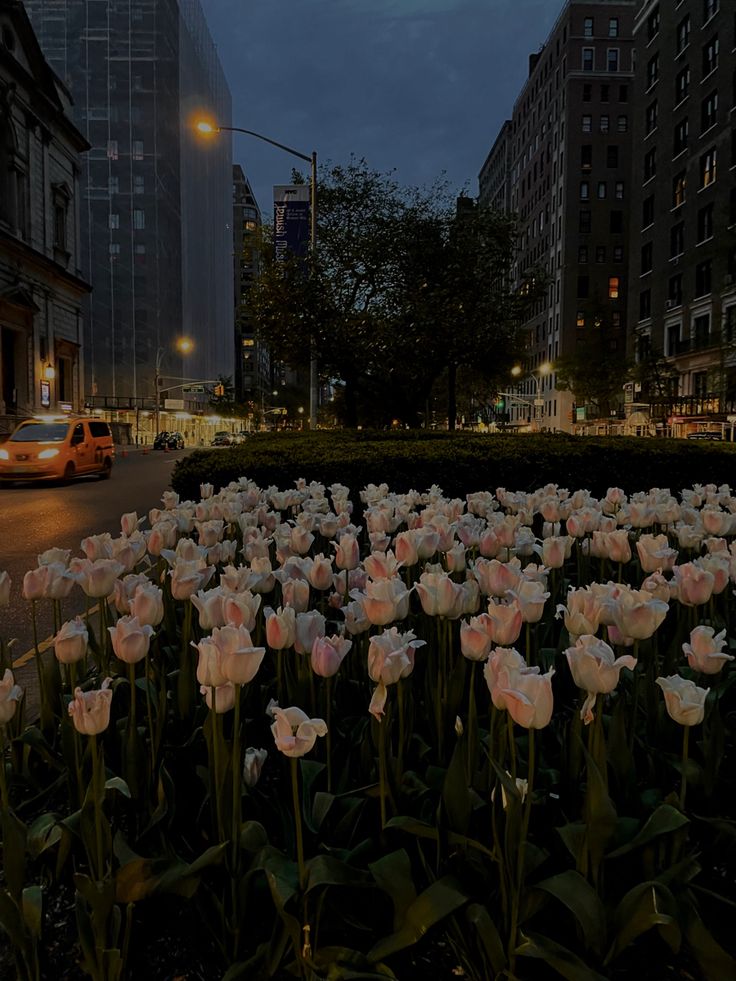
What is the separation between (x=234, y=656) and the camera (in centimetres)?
161

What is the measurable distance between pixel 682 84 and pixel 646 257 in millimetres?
12015

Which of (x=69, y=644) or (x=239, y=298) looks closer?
(x=69, y=644)

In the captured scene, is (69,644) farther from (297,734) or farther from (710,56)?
(710,56)

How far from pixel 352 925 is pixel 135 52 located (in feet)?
223

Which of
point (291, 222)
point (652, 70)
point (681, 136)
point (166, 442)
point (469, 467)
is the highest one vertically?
point (652, 70)

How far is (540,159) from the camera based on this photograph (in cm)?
9262

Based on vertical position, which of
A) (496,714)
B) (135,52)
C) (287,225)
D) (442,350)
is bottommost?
(496,714)

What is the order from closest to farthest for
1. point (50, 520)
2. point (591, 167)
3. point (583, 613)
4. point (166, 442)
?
point (583, 613)
point (50, 520)
point (166, 442)
point (591, 167)

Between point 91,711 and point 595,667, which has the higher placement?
point 595,667

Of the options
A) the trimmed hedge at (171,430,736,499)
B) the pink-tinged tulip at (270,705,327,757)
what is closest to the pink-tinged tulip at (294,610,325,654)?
the pink-tinged tulip at (270,705,327,757)

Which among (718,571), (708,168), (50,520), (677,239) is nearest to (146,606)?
(718,571)

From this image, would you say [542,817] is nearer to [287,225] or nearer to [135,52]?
[287,225]

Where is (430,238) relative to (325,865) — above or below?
above

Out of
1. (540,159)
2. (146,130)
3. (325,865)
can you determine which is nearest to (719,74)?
(146,130)
